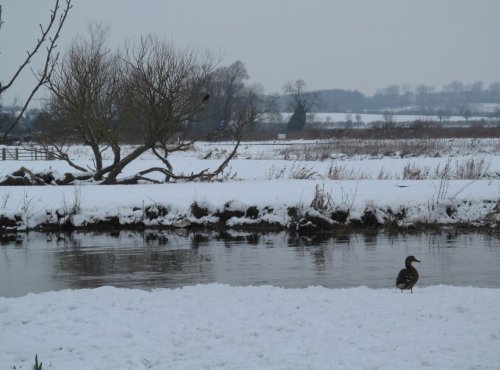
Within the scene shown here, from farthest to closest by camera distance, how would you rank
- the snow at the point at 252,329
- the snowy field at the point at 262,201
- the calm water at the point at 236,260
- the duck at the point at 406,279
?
the snowy field at the point at 262,201, the calm water at the point at 236,260, the duck at the point at 406,279, the snow at the point at 252,329

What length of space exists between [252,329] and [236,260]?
6.80m

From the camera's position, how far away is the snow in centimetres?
613

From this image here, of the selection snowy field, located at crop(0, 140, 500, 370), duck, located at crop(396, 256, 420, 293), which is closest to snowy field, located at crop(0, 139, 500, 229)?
duck, located at crop(396, 256, 420, 293)

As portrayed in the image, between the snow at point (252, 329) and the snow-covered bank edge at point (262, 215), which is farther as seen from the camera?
the snow-covered bank edge at point (262, 215)

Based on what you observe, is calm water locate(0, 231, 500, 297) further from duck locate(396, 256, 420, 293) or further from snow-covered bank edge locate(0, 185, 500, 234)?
duck locate(396, 256, 420, 293)

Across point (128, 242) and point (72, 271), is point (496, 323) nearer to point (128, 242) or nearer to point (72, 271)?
point (72, 271)

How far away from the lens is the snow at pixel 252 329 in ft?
20.1

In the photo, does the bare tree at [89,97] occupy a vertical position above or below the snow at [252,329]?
above

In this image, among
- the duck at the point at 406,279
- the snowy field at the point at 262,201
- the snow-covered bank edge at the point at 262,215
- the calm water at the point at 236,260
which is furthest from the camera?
the snowy field at the point at 262,201

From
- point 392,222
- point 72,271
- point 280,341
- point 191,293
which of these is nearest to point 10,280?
point 72,271

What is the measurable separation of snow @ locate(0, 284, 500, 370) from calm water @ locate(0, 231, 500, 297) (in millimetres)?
2658

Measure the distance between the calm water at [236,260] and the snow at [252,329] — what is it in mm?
2658

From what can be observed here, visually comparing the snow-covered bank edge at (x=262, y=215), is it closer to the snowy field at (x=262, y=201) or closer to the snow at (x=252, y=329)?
the snowy field at (x=262, y=201)

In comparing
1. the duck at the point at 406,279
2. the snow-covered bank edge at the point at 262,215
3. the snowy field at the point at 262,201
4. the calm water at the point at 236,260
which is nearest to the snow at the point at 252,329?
the duck at the point at 406,279
